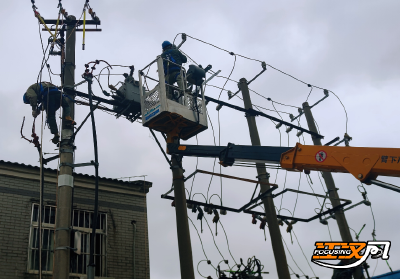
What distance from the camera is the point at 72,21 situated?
10.1 m

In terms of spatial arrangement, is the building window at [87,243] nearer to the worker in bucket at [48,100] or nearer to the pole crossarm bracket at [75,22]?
the worker in bucket at [48,100]

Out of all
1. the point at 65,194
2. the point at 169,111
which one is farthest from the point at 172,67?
the point at 65,194

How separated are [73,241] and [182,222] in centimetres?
426

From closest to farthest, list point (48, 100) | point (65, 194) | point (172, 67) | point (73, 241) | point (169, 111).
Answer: point (65, 194) < point (48, 100) < point (169, 111) < point (172, 67) < point (73, 241)

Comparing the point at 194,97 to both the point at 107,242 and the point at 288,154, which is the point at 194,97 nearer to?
the point at 288,154

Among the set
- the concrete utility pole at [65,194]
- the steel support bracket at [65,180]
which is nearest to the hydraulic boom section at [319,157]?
the concrete utility pole at [65,194]

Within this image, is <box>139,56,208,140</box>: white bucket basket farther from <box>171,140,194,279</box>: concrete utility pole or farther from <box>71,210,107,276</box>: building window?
<box>71,210,107,276</box>: building window

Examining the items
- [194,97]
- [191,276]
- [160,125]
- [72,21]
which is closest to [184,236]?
[191,276]

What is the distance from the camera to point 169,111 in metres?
9.81

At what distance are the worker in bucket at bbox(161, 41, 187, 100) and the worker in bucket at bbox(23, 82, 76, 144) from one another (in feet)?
9.09

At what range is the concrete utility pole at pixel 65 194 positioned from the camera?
24.3 ft

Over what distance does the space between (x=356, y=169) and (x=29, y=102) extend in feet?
24.6

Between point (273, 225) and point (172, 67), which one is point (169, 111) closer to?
point (172, 67)

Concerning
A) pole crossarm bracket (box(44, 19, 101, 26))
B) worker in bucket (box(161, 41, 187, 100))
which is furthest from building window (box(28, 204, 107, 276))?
pole crossarm bracket (box(44, 19, 101, 26))
